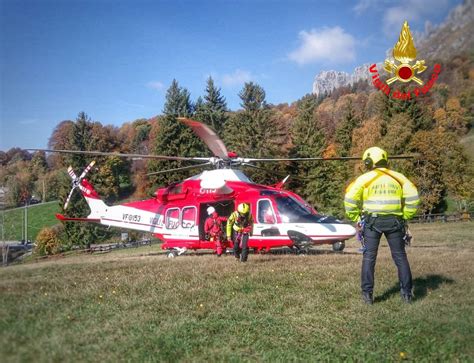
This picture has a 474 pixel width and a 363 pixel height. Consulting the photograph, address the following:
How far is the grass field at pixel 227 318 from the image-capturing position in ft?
13.3

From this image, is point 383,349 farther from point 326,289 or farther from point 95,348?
point 95,348

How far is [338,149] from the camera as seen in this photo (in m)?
45.2

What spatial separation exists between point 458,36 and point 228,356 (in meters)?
9.87

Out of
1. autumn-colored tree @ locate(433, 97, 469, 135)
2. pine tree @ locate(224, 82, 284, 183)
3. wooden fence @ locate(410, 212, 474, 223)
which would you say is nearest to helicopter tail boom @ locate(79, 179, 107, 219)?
pine tree @ locate(224, 82, 284, 183)

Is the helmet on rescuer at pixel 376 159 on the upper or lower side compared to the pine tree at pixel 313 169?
lower

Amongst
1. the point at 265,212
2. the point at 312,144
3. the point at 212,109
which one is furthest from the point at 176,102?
the point at 265,212

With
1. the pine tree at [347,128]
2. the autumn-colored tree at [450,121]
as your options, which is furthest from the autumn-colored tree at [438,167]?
the pine tree at [347,128]

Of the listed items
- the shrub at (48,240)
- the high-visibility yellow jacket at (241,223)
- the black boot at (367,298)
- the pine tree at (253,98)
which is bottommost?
the shrub at (48,240)

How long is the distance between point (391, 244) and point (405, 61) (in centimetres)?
744

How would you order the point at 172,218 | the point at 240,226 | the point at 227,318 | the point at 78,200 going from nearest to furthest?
1. the point at 227,318
2. the point at 240,226
3. the point at 172,218
4. the point at 78,200

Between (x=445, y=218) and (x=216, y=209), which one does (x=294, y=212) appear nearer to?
(x=216, y=209)

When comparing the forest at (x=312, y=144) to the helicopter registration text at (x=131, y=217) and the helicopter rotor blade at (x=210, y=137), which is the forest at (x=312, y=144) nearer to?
the helicopter registration text at (x=131, y=217)

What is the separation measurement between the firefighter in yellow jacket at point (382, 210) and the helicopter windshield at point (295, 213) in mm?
6495

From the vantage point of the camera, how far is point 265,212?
1345 cm
